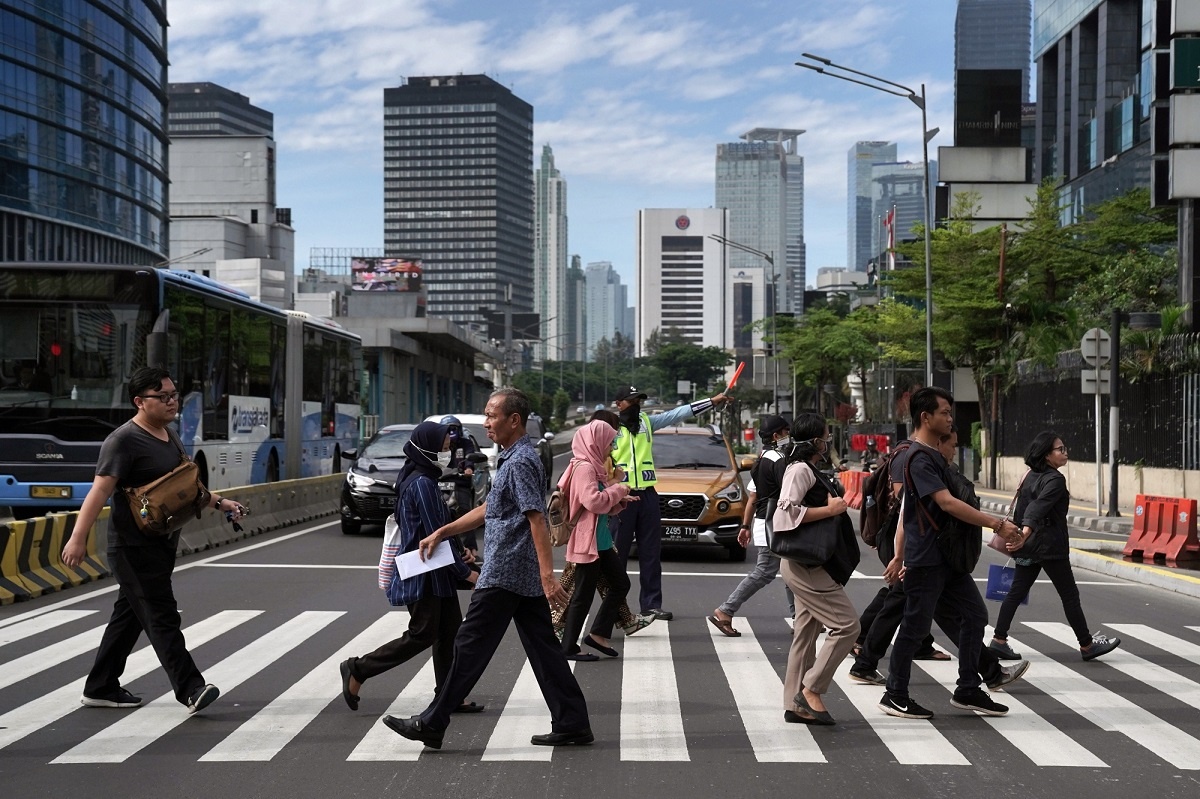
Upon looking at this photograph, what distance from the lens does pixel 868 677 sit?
8.88 metres

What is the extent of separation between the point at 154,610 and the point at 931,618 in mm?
4284

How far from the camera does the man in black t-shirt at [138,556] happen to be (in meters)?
7.49

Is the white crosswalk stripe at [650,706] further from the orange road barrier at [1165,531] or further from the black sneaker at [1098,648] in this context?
the orange road barrier at [1165,531]

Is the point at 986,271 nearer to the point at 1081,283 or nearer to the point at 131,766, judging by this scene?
the point at 1081,283

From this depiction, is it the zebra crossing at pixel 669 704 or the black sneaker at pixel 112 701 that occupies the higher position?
the black sneaker at pixel 112 701

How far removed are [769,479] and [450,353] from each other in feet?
248

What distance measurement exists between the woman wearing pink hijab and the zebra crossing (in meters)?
0.33

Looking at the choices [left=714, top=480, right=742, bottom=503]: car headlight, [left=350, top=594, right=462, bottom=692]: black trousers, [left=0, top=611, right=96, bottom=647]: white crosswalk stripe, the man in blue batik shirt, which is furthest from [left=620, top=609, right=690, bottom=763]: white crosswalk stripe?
[left=714, top=480, right=742, bottom=503]: car headlight

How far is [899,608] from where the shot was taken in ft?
28.6

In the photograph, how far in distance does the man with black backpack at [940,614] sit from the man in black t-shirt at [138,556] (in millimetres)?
4008

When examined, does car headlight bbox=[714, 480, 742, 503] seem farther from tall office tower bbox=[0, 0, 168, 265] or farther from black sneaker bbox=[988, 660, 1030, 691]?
tall office tower bbox=[0, 0, 168, 265]

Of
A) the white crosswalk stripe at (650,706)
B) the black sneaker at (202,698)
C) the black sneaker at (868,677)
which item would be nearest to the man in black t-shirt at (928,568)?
the black sneaker at (868,677)

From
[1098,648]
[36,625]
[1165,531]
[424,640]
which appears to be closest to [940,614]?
[1098,648]

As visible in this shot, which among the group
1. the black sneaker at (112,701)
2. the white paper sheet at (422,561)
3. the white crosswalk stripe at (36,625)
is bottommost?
the white crosswalk stripe at (36,625)
